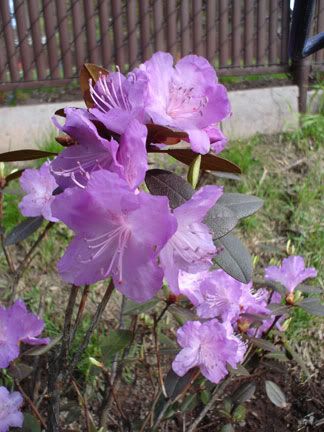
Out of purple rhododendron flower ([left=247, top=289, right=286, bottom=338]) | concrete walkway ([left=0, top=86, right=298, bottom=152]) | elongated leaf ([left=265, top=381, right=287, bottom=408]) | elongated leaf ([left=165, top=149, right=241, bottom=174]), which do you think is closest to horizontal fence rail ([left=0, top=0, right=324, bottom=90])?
concrete walkway ([left=0, top=86, right=298, bottom=152])

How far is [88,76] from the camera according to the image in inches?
38.6

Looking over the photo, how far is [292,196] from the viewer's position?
3.02 metres

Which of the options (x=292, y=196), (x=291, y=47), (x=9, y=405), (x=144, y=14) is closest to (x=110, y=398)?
(x=9, y=405)

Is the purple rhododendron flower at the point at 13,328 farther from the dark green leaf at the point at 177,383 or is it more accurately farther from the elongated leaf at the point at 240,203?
the elongated leaf at the point at 240,203

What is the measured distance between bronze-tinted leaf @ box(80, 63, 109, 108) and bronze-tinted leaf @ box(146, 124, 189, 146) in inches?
4.7

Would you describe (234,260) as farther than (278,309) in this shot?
No

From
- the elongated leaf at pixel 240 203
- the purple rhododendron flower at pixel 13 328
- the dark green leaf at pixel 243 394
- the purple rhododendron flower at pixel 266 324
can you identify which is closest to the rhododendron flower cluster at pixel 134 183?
the elongated leaf at pixel 240 203

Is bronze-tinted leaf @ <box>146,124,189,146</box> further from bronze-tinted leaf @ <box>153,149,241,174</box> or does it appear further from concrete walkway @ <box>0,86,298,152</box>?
concrete walkway @ <box>0,86,298,152</box>

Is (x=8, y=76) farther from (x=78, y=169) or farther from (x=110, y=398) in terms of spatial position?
(x=78, y=169)

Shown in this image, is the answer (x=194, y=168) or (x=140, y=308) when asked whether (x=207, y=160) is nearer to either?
(x=194, y=168)

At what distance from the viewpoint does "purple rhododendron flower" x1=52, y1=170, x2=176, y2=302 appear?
76 centimetres

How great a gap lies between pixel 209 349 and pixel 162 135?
0.62 meters

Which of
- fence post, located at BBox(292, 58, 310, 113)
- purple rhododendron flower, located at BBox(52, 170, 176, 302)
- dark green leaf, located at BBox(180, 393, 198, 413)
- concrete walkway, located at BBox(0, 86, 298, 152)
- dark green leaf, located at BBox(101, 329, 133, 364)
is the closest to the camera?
purple rhododendron flower, located at BBox(52, 170, 176, 302)

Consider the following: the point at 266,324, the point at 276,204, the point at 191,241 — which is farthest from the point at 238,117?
→ the point at 191,241
